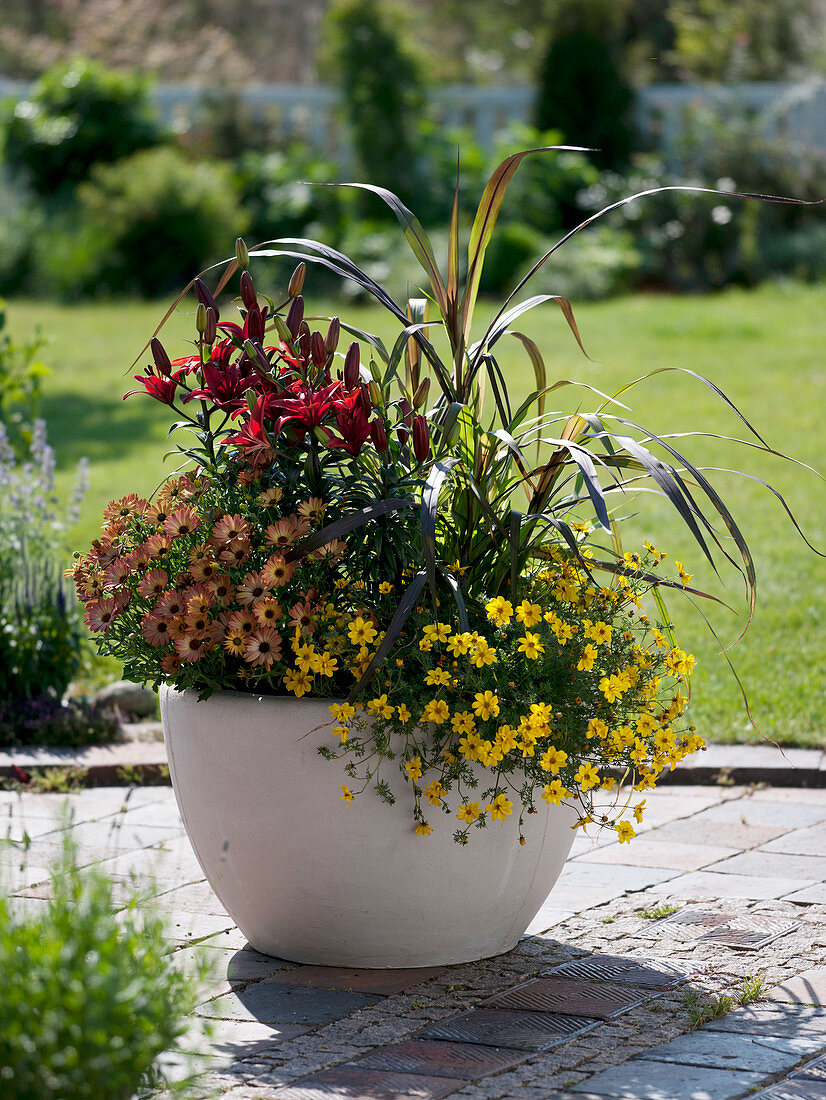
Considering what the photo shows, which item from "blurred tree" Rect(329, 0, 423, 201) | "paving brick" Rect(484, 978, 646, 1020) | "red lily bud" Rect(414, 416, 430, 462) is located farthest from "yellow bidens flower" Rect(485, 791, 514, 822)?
"blurred tree" Rect(329, 0, 423, 201)

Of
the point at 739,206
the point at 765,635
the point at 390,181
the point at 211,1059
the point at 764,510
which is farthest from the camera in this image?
the point at 390,181

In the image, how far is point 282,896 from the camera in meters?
2.78

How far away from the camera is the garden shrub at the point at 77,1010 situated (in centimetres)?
169

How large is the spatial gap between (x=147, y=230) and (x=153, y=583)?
31.1 feet

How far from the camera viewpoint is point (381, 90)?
1227 centimetres

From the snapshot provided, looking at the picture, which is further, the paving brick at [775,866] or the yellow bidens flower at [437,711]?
the paving brick at [775,866]

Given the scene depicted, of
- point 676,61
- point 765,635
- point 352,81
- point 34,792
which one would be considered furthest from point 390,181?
point 34,792

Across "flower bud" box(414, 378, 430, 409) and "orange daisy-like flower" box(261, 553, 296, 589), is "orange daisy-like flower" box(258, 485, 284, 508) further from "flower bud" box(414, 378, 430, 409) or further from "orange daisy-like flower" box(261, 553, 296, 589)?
"flower bud" box(414, 378, 430, 409)

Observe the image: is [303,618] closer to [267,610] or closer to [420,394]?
→ [267,610]

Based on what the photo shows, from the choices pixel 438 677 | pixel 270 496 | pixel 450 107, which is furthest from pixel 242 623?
pixel 450 107

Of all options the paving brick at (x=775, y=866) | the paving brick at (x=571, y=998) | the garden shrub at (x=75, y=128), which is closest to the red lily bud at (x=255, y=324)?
the paving brick at (x=571, y=998)

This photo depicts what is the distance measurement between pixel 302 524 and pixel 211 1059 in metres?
1.01

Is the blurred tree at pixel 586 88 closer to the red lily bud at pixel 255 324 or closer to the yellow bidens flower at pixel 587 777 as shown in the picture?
the red lily bud at pixel 255 324

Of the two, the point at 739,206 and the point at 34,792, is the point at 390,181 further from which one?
the point at 34,792
